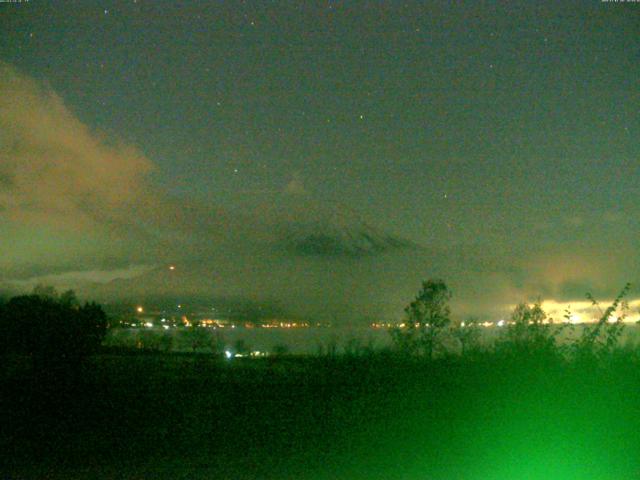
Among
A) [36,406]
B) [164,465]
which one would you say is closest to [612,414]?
[164,465]

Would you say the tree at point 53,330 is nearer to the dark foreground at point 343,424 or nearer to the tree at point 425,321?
the dark foreground at point 343,424

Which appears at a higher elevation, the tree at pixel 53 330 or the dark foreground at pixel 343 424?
the tree at pixel 53 330

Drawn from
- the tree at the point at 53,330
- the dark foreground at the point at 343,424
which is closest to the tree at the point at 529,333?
the dark foreground at the point at 343,424

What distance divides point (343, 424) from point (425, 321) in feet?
38.8

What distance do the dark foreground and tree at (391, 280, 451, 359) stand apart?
546 centimetres

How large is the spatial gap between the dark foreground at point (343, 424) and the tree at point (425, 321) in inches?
215

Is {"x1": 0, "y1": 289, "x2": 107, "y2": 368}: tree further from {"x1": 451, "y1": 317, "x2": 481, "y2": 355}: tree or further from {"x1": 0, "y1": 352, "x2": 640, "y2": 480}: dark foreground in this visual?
{"x1": 451, "y1": 317, "x2": 481, "y2": 355}: tree

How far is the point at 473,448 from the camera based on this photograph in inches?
440

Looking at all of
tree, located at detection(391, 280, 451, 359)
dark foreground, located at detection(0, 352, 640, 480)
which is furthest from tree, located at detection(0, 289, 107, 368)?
tree, located at detection(391, 280, 451, 359)

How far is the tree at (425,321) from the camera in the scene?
22281 millimetres

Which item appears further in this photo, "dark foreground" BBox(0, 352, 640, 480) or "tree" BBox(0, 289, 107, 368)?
"tree" BBox(0, 289, 107, 368)

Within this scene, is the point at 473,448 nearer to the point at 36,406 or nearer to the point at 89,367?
the point at 36,406

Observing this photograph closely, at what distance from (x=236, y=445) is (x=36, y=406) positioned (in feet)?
15.5

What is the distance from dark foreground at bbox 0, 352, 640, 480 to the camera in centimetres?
999
